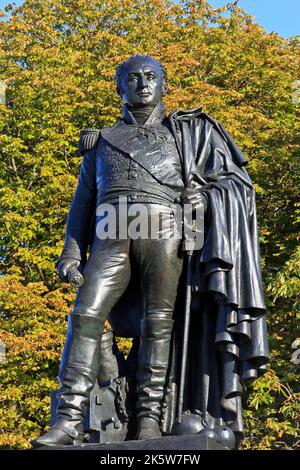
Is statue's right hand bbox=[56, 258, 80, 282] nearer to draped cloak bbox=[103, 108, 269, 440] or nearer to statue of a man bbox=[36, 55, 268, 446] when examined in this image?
statue of a man bbox=[36, 55, 268, 446]

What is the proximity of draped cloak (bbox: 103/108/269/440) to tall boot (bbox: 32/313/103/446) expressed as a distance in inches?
20.5

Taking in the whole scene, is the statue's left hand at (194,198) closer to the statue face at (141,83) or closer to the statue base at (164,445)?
the statue face at (141,83)

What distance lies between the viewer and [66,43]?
1064 inches

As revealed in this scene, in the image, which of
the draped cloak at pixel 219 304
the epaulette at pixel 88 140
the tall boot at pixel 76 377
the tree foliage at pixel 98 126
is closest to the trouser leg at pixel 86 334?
the tall boot at pixel 76 377

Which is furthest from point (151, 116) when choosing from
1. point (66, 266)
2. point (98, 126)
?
point (98, 126)

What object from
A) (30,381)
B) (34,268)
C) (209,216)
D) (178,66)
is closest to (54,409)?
(209,216)

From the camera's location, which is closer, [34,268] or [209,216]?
[209,216]

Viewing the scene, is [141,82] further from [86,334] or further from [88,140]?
[86,334]

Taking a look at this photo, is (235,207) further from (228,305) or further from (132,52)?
(132,52)

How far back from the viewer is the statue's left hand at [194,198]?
8758 mm

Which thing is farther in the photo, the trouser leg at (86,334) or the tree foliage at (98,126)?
the tree foliage at (98,126)

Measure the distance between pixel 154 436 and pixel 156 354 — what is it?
613 mm

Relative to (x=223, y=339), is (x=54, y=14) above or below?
above

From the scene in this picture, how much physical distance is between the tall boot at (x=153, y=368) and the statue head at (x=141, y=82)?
5.72ft
